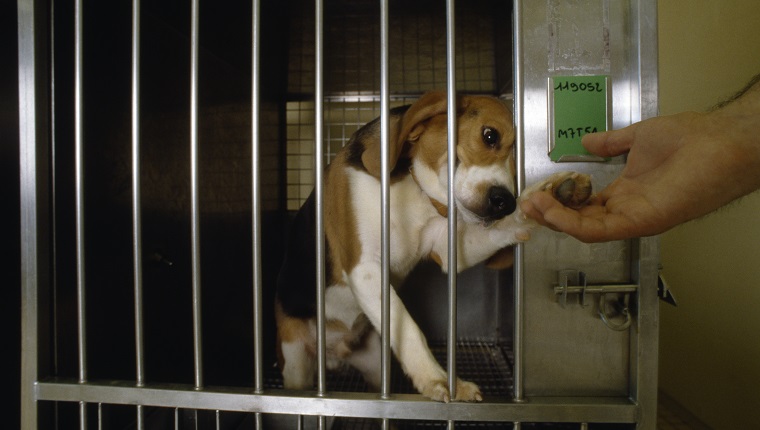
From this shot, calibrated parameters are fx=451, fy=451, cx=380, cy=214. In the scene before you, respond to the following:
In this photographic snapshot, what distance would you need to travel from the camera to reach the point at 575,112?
2.65 feet

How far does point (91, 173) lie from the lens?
3.11 feet

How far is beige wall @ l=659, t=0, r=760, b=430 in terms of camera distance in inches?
48.8

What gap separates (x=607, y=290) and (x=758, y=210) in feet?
2.47

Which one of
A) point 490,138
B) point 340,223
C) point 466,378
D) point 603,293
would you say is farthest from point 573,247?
point 466,378

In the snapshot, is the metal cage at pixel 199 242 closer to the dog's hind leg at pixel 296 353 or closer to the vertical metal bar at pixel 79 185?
the vertical metal bar at pixel 79 185

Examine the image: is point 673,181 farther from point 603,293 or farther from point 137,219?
point 137,219

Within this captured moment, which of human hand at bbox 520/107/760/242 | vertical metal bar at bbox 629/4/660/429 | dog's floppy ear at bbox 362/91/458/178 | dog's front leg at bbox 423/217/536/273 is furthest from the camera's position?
dog's floppy ear at bbox 362/91/458/178

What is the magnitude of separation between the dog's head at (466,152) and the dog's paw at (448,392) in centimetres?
34

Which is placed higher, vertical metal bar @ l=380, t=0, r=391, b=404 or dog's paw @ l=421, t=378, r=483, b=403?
vertical metal bar @ l=380, t=0, r=391, b=404

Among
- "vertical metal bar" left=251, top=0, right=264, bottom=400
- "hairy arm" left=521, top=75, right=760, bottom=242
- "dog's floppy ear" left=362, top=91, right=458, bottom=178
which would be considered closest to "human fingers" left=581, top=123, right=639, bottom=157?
"hairy arm" left=521, top=75, right=760, bottom=242

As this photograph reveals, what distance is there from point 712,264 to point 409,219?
1.00m

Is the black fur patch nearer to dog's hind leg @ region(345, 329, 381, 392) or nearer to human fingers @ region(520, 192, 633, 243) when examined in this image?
dog's hind leg @ region(345, 329, 381, 392)

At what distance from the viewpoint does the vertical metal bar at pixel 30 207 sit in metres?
0.87

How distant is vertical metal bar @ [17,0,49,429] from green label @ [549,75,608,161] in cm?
98
